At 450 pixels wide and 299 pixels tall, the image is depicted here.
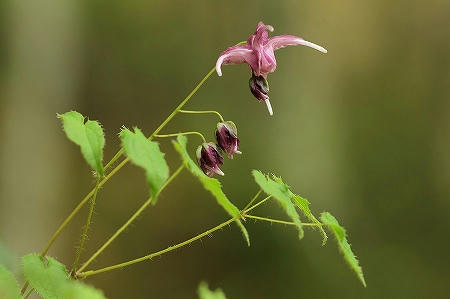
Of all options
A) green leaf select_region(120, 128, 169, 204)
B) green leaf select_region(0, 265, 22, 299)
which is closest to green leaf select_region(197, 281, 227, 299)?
green leaf select_region(120, 128, 169, 204)

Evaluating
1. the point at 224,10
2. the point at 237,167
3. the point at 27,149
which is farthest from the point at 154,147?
the point at 224,10

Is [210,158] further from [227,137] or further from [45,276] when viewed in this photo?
[45,276]

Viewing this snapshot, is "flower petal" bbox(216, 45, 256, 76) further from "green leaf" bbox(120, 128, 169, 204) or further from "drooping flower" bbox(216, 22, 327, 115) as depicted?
"green leaf" bbox(120, 128, 169, 204)

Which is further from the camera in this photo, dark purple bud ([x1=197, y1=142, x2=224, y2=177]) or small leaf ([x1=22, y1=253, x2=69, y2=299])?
dark purple bud ([x1=197, y1=142, x2=224, y2=177])

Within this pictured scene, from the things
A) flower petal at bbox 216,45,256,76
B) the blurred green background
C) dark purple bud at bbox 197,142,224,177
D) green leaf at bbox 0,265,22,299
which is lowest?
the blurred green background

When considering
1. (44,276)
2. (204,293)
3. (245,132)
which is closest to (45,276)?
Result: (44,276)

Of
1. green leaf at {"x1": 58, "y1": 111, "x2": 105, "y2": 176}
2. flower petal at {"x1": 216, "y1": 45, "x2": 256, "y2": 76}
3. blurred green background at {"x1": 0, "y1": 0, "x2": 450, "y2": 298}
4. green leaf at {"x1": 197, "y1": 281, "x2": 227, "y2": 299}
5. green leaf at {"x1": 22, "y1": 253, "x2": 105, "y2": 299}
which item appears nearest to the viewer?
green leaf at {"x1": 197, "y1": 281, "x2": 227, "y2": 299}

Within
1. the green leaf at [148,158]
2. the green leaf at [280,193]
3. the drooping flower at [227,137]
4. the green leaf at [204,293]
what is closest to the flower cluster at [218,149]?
the drooping flower at [227,137]

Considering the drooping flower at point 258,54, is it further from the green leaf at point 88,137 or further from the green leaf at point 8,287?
the green leaf at point 8,287
